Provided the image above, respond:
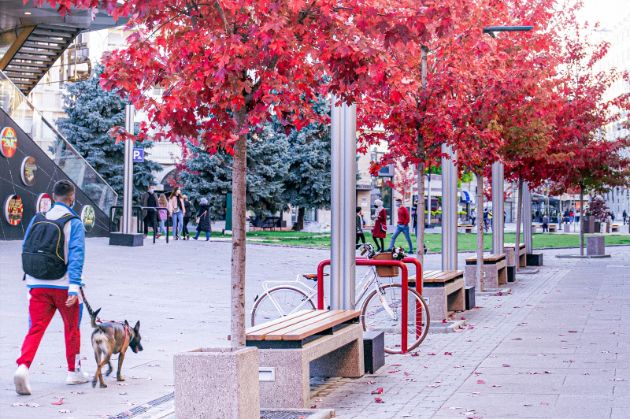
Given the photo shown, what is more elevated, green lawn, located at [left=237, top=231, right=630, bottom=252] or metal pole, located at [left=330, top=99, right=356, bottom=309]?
metal pole, located at [left=330, top=99, right=356, bottom=309]

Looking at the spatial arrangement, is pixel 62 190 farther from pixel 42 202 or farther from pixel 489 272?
pixel 42 202

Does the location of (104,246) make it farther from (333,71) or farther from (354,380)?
(333,71)

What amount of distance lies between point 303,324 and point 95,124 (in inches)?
1727

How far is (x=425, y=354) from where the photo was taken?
11664 millimetres

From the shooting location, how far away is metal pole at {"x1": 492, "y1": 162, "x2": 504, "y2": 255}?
23406 mm

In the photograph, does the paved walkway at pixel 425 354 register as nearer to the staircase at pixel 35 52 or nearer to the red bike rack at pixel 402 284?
the red bike rack at pixel 402 284

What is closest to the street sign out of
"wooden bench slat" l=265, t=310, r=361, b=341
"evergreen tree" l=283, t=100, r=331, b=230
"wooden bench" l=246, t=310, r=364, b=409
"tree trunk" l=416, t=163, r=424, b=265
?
"tree trunk" l=416, t=163, r=424, b=265

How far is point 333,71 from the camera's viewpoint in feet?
24.6

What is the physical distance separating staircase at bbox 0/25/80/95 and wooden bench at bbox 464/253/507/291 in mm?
18789

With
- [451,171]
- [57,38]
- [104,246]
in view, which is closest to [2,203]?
[104,246]

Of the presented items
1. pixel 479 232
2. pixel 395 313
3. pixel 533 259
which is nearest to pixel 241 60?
pixel 395 313

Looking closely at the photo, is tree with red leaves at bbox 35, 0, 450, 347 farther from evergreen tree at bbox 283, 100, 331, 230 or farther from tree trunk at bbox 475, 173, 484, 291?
evergreen tree at bbox 283, 100, 331, 230

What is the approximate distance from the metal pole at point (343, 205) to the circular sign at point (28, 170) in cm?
2037

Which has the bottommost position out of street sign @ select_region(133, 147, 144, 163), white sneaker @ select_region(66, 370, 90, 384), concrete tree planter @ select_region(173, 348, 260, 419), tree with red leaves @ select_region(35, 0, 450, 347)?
white sneaker @ select_region(66, 370, 90, 384)
